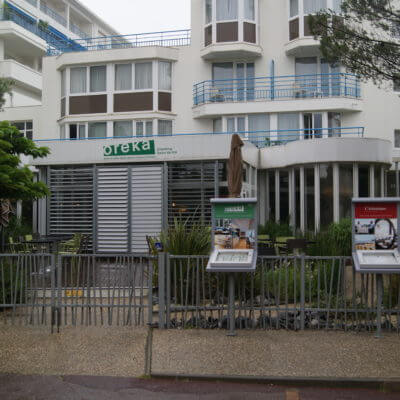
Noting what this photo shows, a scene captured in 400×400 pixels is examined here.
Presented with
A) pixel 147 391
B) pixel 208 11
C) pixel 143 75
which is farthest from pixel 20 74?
pixel 147 391

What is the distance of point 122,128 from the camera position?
2553 centimetres

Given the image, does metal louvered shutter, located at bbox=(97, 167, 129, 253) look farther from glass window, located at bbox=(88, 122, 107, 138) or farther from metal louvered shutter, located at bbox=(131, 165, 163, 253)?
glass window, located at bbox=(88, 122, 107, 138)

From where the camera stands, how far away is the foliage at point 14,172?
35.4ft

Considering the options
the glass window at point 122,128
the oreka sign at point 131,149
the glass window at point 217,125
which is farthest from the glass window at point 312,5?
the oreka sign at point 131,149

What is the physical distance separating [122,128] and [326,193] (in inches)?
423

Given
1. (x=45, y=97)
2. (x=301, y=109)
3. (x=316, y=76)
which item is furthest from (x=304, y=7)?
(x=45, y=97)

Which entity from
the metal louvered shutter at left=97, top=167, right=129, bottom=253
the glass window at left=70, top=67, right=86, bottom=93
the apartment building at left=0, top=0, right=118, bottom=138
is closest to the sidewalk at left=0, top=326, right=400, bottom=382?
the metal louvered shutter at left=97, top=167, right=129, bottom=253

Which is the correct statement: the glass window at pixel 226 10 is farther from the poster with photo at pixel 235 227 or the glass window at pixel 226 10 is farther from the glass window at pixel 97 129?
the poster with photo at pixel 235 227

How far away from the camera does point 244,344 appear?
723cm

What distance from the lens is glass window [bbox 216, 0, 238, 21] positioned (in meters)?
25.0

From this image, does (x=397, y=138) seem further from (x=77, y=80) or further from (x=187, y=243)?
(x=187, y=243)

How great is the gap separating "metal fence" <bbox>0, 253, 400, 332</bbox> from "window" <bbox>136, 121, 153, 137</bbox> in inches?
655

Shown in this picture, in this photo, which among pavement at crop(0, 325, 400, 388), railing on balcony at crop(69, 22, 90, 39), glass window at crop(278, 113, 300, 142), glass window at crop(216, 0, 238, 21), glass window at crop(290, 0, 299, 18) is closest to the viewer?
pavement at crop(0, 325, 400, 388)

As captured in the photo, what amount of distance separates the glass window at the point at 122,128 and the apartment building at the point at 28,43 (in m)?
4.70
